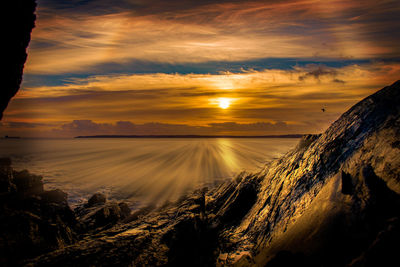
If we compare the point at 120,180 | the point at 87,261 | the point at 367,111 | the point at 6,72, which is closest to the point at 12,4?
the point at 6,72

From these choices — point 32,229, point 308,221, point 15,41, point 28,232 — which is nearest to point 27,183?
point 15,41

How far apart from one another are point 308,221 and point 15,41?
10.5m

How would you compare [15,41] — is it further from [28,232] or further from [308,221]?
[308,221]

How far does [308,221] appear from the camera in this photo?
15.0ft

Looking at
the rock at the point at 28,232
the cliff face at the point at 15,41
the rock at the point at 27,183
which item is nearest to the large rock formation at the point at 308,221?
the rock at the point at 28,232

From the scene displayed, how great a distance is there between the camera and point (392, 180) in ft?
12.4

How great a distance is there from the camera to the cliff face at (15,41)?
7531 millimetres

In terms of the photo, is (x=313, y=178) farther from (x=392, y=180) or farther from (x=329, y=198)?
(x=392, y=180)

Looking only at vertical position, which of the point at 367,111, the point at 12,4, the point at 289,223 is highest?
the point at 12,4

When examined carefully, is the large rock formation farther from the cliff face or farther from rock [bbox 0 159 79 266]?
the cliff face

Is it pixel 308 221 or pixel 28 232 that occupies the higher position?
pixel 308 221

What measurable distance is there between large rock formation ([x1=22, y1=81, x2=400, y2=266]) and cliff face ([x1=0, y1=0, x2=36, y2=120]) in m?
6.39

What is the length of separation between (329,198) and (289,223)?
111 centimetres

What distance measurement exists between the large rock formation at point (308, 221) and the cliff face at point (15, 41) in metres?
6.39
